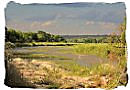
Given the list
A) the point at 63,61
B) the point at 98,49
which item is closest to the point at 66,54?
the point at 63,61

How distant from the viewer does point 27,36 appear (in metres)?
2.67

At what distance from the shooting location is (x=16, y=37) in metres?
2.66

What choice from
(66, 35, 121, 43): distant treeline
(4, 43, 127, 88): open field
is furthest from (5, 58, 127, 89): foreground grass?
(66, 35, 121, 43): distant treeline

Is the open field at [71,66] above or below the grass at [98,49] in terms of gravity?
below

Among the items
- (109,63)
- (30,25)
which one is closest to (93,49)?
(109,63)

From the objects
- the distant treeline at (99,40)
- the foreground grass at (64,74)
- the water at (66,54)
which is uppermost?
the distant treeline at (99,40)

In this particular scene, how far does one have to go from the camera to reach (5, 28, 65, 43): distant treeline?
266 centimetres

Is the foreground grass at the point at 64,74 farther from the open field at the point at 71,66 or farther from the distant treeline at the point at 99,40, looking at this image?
the distant treeline at the point at 99,40

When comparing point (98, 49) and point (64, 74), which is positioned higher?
point (98, 49)

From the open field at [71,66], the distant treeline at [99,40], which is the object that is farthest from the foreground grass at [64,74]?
the distant treeline at [99,40]

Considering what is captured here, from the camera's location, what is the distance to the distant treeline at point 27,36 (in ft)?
8.73

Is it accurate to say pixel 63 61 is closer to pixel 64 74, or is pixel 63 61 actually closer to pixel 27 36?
pixel 64 74

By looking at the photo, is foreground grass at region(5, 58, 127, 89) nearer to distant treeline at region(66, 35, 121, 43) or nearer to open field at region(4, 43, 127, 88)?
open field at region(4, 43, 127, 88)

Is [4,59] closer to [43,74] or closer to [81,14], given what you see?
[43,74]
